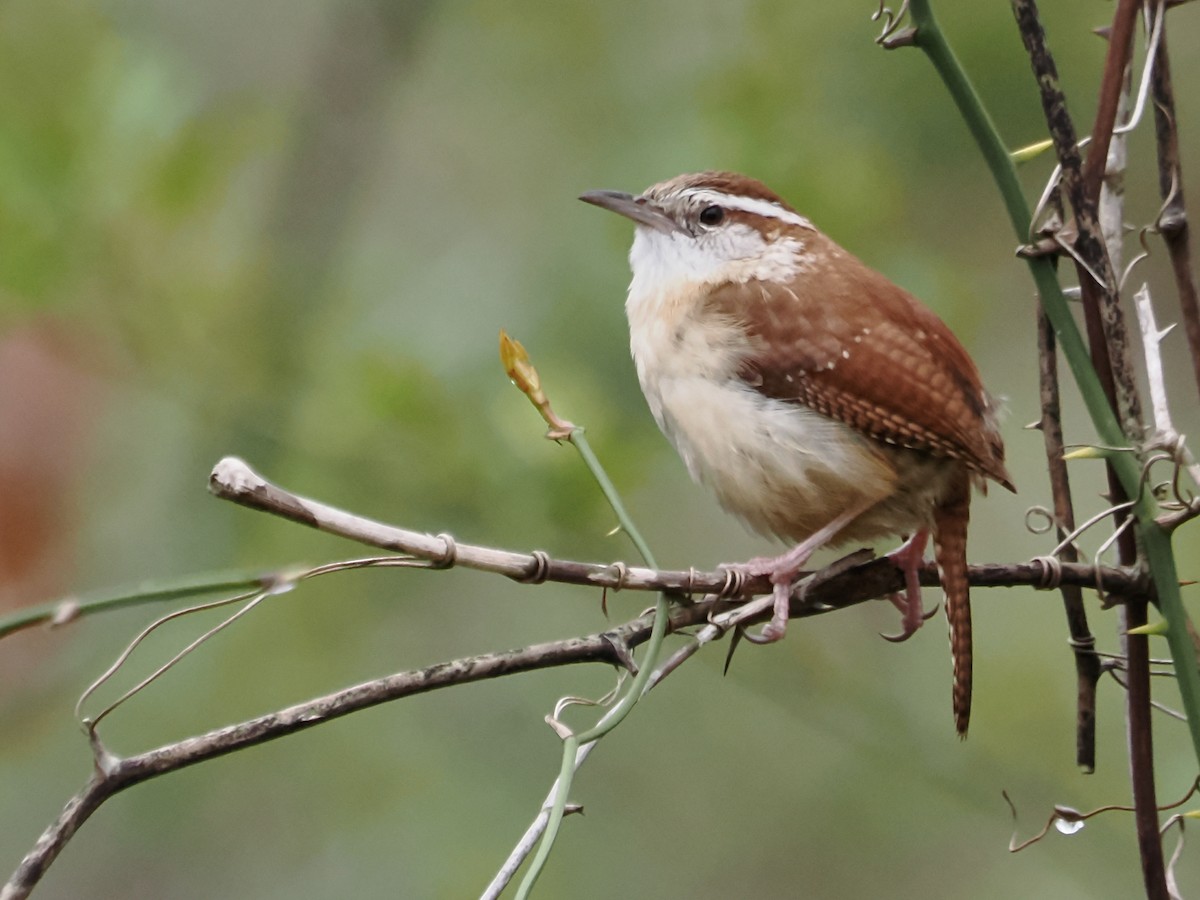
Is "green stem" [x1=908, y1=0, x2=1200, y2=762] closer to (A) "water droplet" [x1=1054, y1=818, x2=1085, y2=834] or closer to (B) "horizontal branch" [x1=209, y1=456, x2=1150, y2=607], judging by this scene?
(B) "horizontal branch" [x1=209, y1=456, x2=1150, y2=607]

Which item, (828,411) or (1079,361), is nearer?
(1079,361)

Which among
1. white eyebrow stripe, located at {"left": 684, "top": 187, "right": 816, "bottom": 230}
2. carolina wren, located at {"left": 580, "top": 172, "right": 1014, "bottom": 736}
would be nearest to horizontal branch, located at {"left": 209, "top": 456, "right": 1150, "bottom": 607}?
carolina wren, located at {"left": 580, "top": 172, "right": 1014, "bottom": 736}

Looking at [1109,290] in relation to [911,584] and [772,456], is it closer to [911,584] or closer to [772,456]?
[911,584]

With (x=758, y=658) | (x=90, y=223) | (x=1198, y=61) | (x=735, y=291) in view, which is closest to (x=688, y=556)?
(x=758, y=658)

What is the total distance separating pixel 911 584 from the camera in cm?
224

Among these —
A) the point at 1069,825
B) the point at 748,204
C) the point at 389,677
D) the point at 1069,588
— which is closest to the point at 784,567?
the point at 1069,588

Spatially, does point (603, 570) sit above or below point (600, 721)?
above

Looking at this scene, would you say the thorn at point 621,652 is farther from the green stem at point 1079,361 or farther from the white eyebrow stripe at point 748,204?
the white eyebrow stripe at point 748,204

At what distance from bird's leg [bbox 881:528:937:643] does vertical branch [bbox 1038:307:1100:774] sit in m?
0.28

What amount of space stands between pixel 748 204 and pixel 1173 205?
1236 millimetres

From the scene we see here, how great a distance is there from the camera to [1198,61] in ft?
14.9

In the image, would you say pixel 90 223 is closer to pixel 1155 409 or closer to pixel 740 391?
pixel 740 391

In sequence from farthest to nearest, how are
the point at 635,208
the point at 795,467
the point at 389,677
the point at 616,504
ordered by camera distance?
the point at 635,208, the point at 795,467, the point at 616,504, the point at 389,677

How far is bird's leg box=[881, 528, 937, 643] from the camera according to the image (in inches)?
90.0
